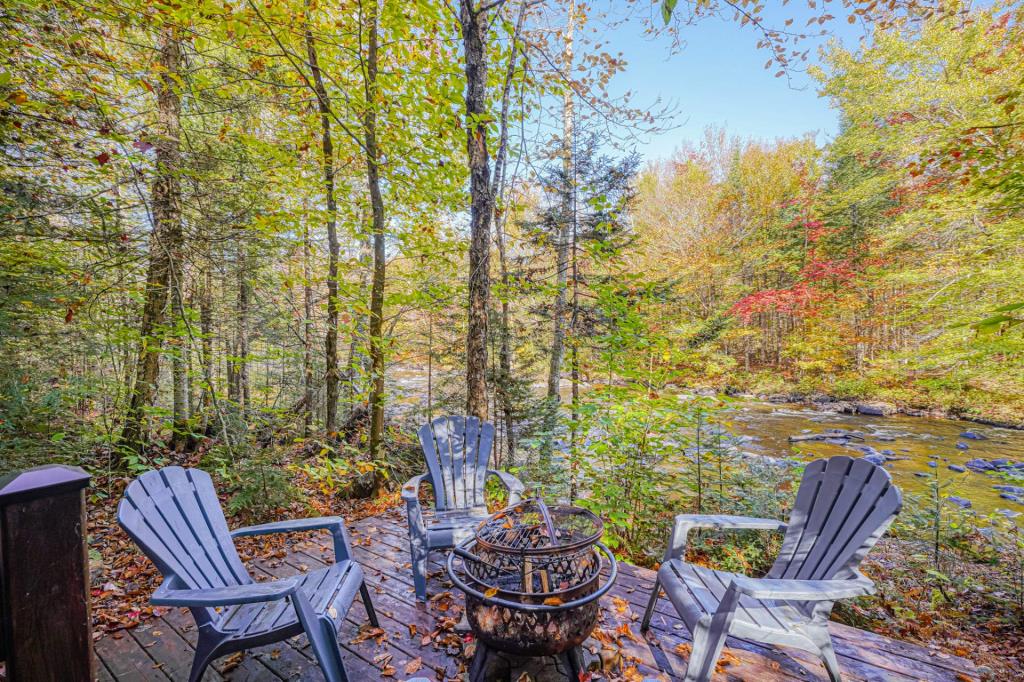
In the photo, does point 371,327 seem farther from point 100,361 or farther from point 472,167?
point 100,361

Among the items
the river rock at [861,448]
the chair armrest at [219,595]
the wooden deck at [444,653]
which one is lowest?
the river rock at [861,448]

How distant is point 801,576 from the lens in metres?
1.84

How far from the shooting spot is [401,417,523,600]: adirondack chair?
7.49ft

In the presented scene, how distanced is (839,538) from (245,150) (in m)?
5.64

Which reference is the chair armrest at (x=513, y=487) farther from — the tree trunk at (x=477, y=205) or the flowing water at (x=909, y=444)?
the flowing water at (x=909, y=444)

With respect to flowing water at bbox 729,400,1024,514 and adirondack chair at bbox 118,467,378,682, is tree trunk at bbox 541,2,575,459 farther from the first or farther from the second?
adirondack chair at bbox 118,467,378,682

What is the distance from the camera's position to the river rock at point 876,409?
9.98 metres

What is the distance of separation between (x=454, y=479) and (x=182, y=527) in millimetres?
1487

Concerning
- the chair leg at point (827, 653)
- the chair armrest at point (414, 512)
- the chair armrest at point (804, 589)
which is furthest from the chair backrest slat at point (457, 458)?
the chair leg at point (827, 653)

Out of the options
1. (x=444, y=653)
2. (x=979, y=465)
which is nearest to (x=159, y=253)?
(x=444, y=653)

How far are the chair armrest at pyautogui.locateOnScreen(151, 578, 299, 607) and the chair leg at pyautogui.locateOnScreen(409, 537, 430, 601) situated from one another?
0.81 metres

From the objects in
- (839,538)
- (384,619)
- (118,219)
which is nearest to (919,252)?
(839,538)

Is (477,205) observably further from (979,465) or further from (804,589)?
(979,465)

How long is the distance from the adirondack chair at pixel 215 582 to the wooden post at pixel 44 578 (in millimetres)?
303
